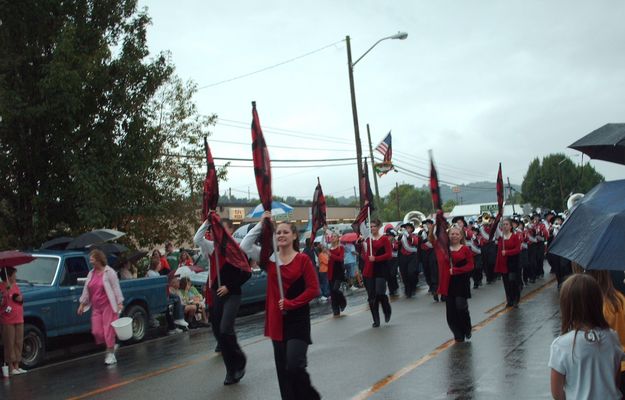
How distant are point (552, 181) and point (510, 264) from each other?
8635 centimetres

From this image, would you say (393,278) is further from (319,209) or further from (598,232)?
(598,232)

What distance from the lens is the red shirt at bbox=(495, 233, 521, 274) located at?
14.9 m

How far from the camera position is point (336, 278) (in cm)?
1563

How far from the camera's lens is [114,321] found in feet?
37.1

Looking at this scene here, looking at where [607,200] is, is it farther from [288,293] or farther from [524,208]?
[524,208]

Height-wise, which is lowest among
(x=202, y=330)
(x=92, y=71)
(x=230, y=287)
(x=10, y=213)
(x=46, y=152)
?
(x=202, y=330)

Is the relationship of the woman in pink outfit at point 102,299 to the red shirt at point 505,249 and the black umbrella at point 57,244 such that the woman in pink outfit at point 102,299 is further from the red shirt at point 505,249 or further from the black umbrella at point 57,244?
the red shirt at point 505,249

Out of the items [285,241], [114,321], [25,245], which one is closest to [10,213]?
[25,245]

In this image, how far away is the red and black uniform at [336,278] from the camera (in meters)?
15.5

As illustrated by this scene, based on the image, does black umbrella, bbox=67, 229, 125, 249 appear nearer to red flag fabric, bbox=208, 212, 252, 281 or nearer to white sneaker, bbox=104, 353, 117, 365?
white sneaker, bbox=104, 353, 117, 365

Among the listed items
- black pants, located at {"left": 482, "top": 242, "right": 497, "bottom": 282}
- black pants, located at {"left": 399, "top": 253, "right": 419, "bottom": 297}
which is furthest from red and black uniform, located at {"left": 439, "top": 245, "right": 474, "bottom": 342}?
black pants, located at {"left": 482, "top": 242, "right": 497, "bottom": 282}

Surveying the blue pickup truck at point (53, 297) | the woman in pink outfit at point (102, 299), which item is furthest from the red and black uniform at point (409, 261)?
the woman in pink outfit at point (102, 299)

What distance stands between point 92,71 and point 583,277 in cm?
1334

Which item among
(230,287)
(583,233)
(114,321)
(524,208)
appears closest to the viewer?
(583,233)
